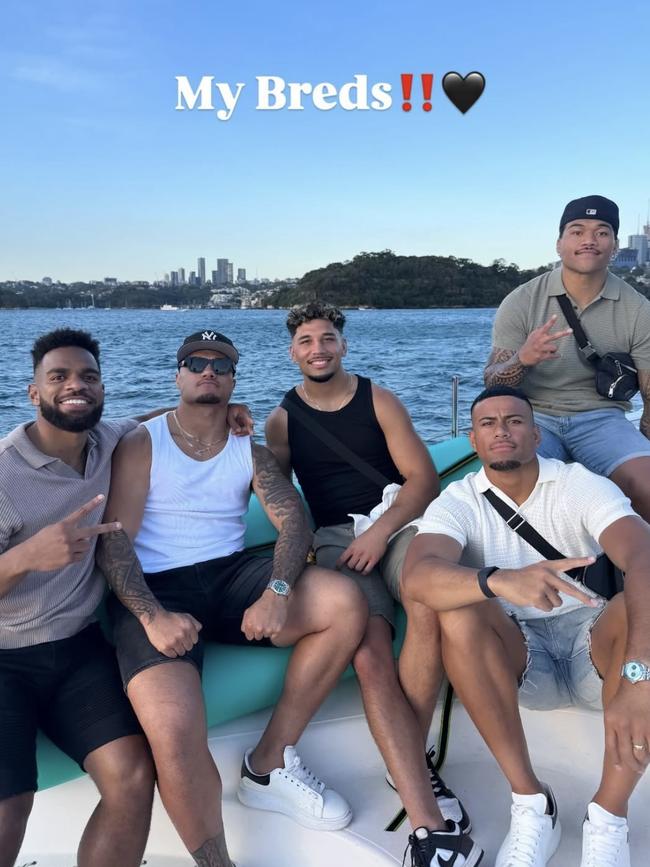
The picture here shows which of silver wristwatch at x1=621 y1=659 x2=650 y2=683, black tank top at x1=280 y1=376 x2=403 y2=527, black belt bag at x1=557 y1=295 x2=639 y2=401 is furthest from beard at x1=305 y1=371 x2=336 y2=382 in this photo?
silver wristwatch at x1=621 y1=659 x2=650 y2=683

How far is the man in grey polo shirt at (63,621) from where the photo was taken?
6.42 ft

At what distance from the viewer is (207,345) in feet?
9.12

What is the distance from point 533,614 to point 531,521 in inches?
11.3

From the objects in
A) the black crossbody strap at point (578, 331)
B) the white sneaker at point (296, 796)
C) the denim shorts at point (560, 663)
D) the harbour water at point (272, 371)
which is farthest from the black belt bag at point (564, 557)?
the harbour water at point (272, 371)

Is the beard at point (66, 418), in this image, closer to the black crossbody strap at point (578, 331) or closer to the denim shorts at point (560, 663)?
the denim shorts at point (560, 663)

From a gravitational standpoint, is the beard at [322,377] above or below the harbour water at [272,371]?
above

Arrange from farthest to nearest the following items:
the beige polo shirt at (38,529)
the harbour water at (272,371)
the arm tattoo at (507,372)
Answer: the harbour water at (272,371) < the arm tattoo at (507,372) < the beige polo shirt at (38,529)

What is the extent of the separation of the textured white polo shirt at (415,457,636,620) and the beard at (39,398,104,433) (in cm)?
108

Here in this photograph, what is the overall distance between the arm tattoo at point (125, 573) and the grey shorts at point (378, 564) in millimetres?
760

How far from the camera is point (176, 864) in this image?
225 centimetres

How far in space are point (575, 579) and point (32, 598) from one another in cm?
166

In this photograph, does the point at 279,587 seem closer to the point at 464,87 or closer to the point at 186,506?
the point at 186,506

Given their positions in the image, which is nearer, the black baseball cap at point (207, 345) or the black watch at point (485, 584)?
the black watch at point (485, 584)

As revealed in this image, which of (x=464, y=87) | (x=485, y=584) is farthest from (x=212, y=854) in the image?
(x=464, y=87)
